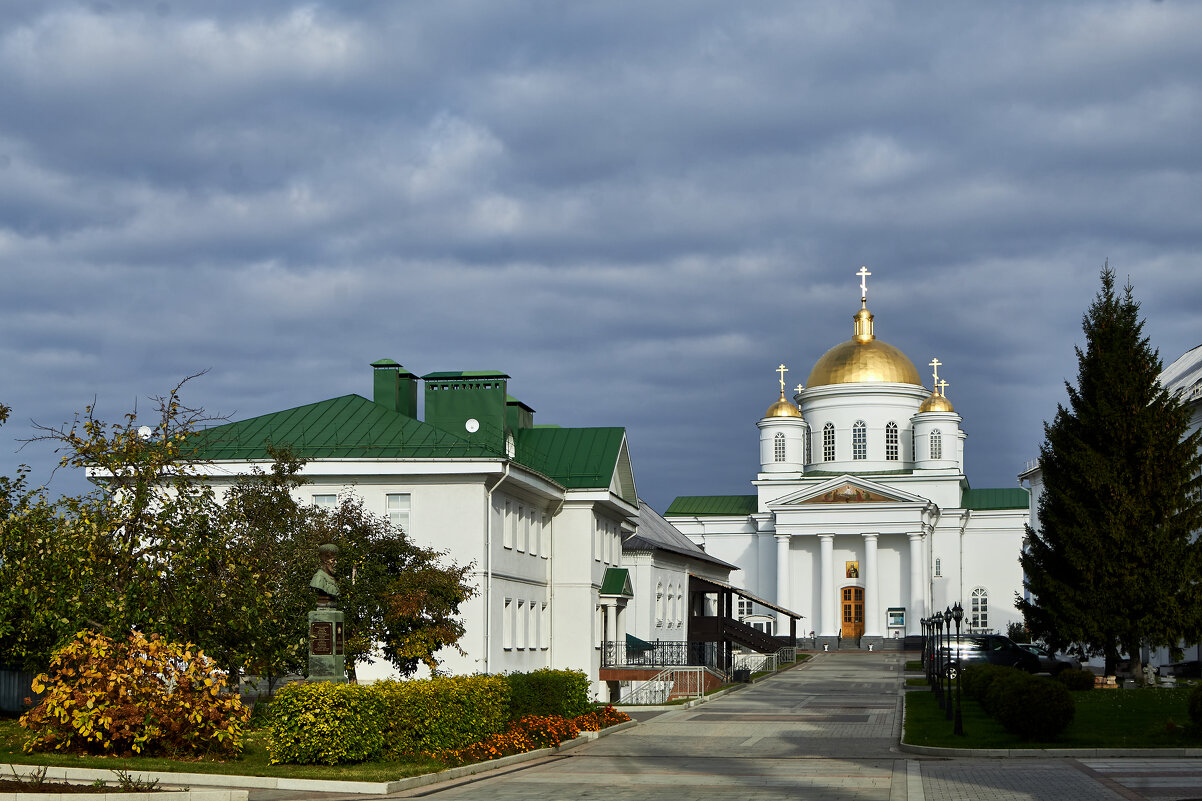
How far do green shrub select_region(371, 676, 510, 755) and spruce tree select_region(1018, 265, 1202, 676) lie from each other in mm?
22720

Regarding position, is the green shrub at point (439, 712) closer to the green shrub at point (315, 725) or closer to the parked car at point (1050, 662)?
the green shrub at point (315, 725)

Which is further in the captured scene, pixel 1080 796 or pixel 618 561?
pixel 618 561

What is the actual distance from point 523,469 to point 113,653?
17.0 metres

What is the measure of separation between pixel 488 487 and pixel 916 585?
2175 inches

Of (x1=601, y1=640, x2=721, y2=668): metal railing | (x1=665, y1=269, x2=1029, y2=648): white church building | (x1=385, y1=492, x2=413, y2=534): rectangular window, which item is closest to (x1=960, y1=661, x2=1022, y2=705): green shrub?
(x1=601, y1=640, x2=721, y2=668): metal railing

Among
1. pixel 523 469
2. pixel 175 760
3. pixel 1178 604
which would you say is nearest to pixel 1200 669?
pixel 1178 604

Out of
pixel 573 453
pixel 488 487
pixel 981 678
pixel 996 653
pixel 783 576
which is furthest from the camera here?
pixel 783 576

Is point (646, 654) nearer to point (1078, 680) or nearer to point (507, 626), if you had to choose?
point (507, 626)

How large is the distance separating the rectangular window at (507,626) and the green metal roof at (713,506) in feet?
196

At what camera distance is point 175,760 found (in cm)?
1816

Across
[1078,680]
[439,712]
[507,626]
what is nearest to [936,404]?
[1078,680]

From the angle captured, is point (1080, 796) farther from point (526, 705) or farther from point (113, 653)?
point (113, 653)

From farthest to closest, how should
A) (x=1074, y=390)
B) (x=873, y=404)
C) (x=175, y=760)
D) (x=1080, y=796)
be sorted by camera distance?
(x=873, y=404), (x=1074, y=390), (x=175, y=760), (x=1080, y=796)

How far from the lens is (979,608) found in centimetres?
8825
